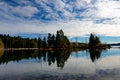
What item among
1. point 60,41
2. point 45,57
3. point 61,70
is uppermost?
point 60,41

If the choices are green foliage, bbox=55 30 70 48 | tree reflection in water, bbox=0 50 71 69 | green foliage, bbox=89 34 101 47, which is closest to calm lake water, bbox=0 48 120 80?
tree reflection in water, bbox=0 50 71 69

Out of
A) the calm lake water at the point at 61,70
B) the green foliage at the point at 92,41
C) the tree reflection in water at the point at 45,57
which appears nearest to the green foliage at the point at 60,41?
the green foliage at the point at 92,41

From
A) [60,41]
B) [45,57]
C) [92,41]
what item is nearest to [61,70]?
[45,57]

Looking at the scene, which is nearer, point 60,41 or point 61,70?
point 61,70

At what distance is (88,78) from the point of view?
72.9 feet

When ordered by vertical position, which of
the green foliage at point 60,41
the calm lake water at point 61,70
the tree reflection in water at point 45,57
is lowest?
the tree reflection in water at point 45,57

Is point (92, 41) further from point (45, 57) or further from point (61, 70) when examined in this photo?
point (61, 70)

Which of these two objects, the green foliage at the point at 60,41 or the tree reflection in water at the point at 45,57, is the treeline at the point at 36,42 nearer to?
the green foliage at the point at 60,41

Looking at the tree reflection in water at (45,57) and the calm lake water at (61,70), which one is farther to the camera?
the tree reflection in water at (45,57)

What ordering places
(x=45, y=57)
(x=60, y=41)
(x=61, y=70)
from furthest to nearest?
(x=60, y=41) < (x=45, y=57) < (x=61, y=70)

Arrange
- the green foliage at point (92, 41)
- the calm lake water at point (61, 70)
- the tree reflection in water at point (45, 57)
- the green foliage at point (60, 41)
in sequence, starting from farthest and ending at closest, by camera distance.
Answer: the green foliage at point (92, 41), the green foliage at point (60, 41), the tree reflection in water at point (45, 57), the calm lake water at point (61, 70)

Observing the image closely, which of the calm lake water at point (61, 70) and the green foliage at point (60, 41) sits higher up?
the green foliage at point (60, 41)

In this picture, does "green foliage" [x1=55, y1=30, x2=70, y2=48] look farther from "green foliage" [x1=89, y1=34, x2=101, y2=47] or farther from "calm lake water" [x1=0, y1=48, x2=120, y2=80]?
"calm lake water" [x1=0, y1=48, x2=120, y2=80]

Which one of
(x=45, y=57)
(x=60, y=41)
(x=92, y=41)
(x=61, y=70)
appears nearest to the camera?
(x=61, y=70)
